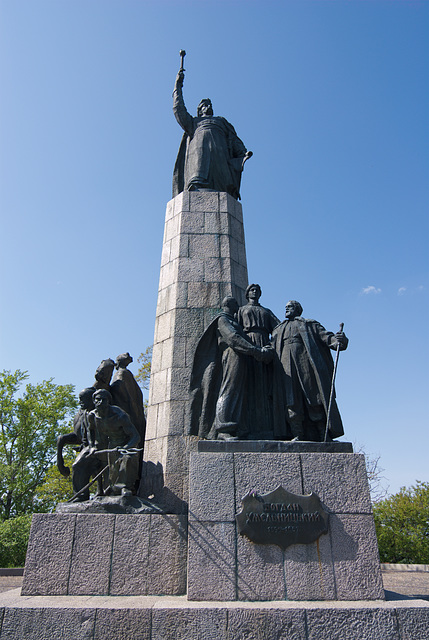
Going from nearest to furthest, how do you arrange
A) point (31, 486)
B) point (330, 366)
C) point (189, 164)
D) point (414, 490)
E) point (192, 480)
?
point (192, 480) < point (330, 366) < point (189, 164) < point (414, 490) < point (31, 486)

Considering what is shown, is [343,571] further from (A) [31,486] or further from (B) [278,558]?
(A) [31,486]

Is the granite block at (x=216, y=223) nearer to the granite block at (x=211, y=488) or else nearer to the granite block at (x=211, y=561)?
the granite block at (x=211, y=488)

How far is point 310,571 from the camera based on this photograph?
5.35 metres

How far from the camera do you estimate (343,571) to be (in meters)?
5.38

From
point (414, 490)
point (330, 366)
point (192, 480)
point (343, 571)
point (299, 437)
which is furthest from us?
point (414, 490)

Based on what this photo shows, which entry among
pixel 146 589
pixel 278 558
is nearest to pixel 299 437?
pixel 278 558

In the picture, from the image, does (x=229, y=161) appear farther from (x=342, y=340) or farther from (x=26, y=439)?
(x=26, y=439)

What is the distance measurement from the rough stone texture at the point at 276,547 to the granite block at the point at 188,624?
1.44 ft

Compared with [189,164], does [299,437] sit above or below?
below

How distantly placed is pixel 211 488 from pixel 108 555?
163 centimetres

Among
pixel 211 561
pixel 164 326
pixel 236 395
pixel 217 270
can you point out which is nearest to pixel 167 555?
pixel 211 561

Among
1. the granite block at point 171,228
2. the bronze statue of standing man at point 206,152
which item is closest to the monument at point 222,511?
the granite block at point 171,228

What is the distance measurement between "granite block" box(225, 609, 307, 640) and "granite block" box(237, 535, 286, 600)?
44cm

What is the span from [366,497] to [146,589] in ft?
9.91
